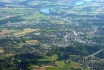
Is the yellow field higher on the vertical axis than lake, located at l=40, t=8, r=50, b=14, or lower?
lower

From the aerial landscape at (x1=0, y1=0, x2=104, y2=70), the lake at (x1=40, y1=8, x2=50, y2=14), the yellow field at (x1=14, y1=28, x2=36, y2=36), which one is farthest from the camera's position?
the lake at (x1=40, y1=8, x2=50, y2=14)

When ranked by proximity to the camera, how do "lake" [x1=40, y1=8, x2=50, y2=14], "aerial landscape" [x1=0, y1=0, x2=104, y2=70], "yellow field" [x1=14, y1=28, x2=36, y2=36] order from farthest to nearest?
"lake" [x1=40, y1=8, x2=50, y2=14], "yellow field" [x1=14, y1=28, x2=36, y2=36], "aerial landscape" [x1=0, y1=0, x2=104, y2=70]

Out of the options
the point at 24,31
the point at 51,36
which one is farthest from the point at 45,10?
the point at 51,36

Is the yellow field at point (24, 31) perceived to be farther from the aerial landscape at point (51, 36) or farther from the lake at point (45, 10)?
the lake at point (45, 10)

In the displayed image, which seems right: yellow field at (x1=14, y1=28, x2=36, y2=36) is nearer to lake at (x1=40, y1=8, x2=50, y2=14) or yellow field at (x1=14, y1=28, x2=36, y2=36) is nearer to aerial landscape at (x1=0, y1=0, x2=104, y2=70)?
aerial landscape at (x1=0, y1=0, x2=104, y2=70)

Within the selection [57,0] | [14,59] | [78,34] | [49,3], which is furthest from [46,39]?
[57,0]

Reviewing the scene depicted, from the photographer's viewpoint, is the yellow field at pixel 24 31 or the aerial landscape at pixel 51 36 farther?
the yellow field at pixel 24 31

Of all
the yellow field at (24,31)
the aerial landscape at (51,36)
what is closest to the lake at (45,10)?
the aerial landscape at (51,36)

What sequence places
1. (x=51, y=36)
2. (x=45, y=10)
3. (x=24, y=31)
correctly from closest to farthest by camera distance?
(x=51, y=36) < (x=24, y=31) < (x=45, y=10)

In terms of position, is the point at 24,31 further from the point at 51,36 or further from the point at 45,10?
the point at 45,10

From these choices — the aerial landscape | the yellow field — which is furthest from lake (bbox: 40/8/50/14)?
the yellow field
